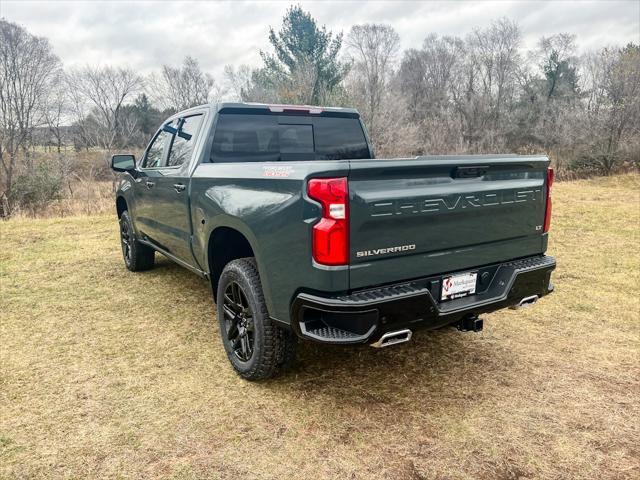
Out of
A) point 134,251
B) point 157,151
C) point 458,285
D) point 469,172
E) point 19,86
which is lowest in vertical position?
point 134,251

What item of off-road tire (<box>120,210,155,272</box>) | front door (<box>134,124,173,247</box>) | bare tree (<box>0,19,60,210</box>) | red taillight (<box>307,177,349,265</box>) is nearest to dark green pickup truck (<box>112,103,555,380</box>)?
red taillight (<box>307,177,349,265</box>)

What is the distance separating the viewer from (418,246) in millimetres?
2500

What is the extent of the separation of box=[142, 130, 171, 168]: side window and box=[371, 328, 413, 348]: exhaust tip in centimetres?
305

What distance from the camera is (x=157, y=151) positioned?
188 inches

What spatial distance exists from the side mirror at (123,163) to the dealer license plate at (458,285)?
12.6ft

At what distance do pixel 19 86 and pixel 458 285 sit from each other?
27207mm

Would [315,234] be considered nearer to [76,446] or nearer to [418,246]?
[418,246]

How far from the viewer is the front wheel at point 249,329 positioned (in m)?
2.83

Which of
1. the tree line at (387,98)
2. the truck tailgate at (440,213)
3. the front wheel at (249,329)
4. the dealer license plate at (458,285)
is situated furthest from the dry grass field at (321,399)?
the tree line at (387,98)

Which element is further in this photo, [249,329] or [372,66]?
[372,66]

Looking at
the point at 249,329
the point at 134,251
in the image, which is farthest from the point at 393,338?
the point at 134,251

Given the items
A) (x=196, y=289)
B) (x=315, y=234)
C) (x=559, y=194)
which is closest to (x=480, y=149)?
(x=559, y=194)

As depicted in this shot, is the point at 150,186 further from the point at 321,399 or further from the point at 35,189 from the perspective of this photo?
the point at 35,189

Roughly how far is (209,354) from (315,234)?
5.81 ft
